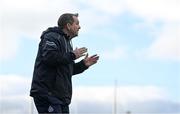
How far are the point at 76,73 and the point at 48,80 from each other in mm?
842

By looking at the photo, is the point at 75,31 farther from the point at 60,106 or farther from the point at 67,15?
the point at 60,106

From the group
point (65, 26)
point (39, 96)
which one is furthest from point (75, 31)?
point (39, 96)

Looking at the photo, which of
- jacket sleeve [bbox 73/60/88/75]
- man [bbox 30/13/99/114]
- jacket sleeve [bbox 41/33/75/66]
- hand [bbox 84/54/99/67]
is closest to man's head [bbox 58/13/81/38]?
man [bbox 30/13/99/114]

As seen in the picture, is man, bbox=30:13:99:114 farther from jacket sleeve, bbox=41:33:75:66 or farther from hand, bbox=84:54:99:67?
hand, bbox=84:54:99:67

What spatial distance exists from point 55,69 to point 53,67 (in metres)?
0.04

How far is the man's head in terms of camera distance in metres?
10.7

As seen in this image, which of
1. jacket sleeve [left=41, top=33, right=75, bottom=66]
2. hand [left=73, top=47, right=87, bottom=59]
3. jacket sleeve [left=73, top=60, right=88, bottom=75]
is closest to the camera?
jacket sleeve [left=41, top=33, right=75, bottom=66]

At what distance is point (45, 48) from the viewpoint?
10.5 meters

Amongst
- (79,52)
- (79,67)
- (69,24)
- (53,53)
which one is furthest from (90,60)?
(53,53)

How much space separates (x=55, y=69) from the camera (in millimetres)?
10555

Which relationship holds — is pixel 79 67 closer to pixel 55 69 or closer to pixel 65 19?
pixel 55 69

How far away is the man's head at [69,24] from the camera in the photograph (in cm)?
1072

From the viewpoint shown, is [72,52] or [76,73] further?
[76,73]

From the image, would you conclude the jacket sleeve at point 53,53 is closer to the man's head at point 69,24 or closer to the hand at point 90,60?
the man's head at point 69,24
